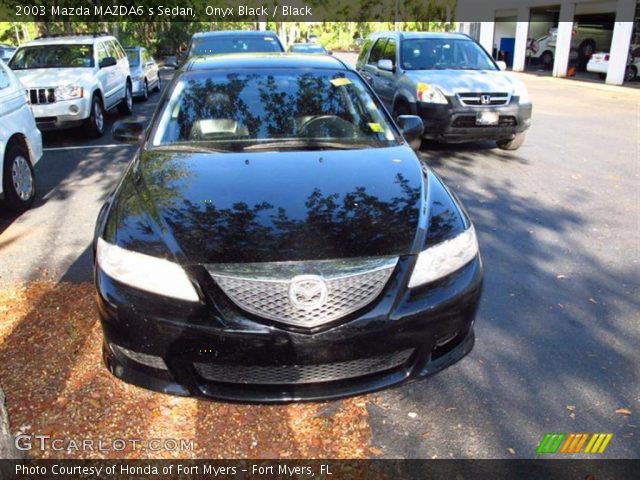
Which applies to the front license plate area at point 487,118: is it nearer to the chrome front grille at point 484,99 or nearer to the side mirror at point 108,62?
the chrome front grille at point 484,99

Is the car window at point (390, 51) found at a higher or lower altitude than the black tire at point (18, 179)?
higher

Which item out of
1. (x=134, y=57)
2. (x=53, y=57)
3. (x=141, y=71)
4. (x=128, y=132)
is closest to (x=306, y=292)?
(x=128, y=132)

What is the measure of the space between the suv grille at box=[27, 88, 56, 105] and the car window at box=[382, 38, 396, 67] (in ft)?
18.6

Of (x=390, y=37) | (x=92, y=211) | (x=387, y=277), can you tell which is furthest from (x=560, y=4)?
(x=387, y=277)

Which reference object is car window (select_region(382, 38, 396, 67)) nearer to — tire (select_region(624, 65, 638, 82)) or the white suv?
the white suv

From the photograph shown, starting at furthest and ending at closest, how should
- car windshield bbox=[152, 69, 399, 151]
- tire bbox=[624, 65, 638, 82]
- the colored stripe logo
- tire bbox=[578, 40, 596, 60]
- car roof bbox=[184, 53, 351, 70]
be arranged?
tire bbox=[578, 40, 596, 60] → tire bbox=[624, 65, 638, 82] → car roof bbox=[184, 53, 351, 70] → car windshield bbox=[152, 69, 399, 151] → the colored stripe logo

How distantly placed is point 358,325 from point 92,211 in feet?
15.0

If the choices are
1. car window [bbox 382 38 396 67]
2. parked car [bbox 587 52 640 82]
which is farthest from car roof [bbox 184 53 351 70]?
parked car [bbox 587 52 640 82]

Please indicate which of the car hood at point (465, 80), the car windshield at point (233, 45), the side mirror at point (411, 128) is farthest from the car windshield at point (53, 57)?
the side mirror at point (411, 128)

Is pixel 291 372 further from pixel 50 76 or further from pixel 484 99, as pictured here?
pixel 50 76

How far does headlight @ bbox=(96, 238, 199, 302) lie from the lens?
2387 millimetres

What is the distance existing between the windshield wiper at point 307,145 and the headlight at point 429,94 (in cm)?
472

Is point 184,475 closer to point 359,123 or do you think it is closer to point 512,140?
point 359,123

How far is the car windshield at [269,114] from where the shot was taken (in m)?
3.71
